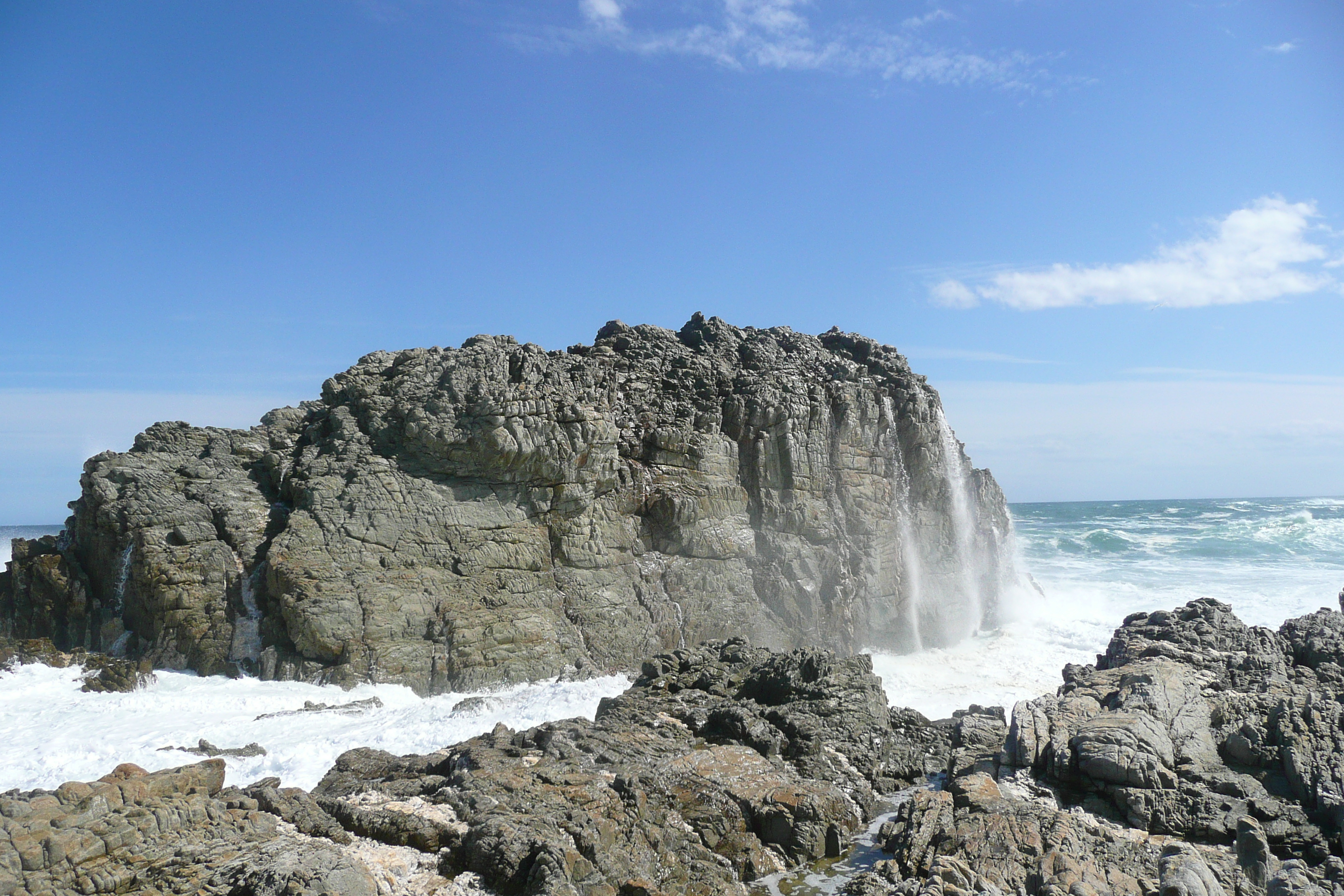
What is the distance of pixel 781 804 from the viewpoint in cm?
1184

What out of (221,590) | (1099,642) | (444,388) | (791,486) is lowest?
(1099,642)

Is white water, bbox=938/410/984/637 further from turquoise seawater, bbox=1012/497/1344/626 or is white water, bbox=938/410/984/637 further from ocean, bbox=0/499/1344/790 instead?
turquoise seawater, bbox=1012/497/1344/626

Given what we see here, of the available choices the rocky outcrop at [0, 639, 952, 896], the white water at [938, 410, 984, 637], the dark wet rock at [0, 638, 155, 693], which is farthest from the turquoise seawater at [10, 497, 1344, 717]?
the dark wet rock at [0, 638, 155, 693]

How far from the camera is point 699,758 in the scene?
1325 cm

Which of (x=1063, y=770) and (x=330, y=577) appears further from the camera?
(x=330, y=577)

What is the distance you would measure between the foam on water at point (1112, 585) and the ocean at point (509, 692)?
11cm

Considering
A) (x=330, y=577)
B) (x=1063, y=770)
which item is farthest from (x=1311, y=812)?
(x=330, y=577)

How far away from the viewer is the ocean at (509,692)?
14.8m

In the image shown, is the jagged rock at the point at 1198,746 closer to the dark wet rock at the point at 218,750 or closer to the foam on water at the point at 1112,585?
the foam on water at the point at 1112,585

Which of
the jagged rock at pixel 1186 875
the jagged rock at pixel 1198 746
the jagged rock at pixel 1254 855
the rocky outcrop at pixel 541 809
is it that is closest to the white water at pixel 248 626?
the rocky outcrop at pixel 541 809

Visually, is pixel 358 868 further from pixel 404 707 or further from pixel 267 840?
pixel 404 707

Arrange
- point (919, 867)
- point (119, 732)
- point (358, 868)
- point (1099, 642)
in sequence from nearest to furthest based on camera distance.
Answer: point (358, 868)
point (919, 867)
point (119, 732)
point (1099, 642)

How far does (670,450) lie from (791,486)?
14.0 ft

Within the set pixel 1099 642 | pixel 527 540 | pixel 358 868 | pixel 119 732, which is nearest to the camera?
pixel 358 868
